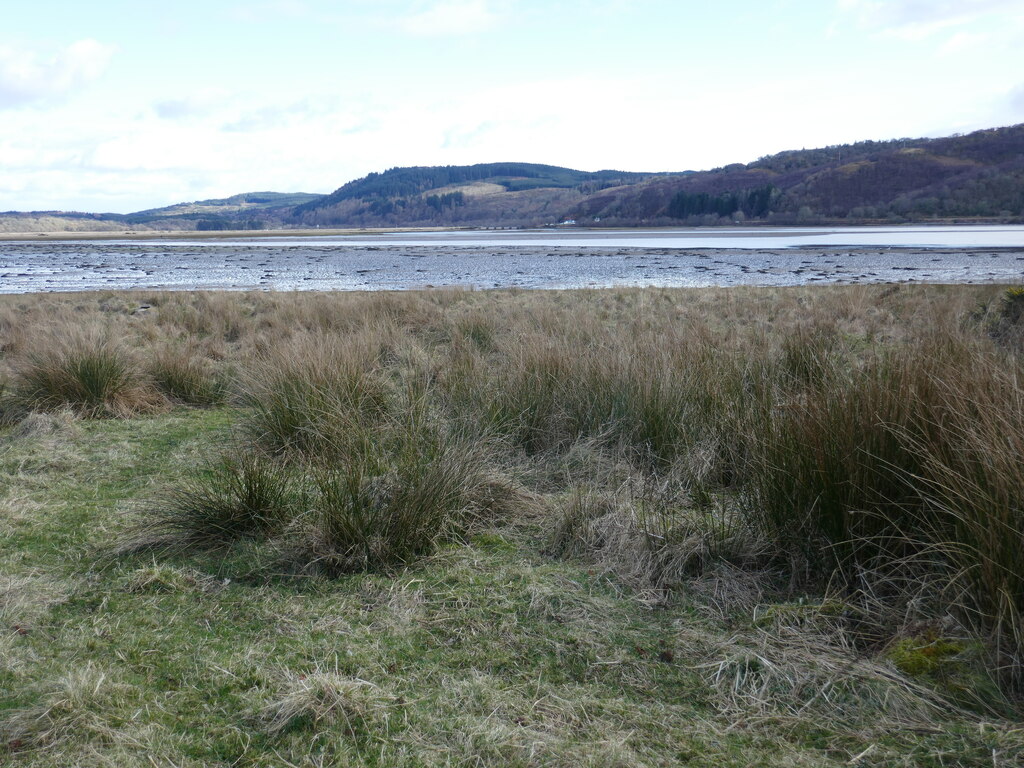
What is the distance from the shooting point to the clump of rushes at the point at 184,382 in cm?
814

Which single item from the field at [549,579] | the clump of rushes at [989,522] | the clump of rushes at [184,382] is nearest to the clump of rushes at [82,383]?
the clump of rushes at [184,382]

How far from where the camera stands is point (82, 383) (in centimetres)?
745

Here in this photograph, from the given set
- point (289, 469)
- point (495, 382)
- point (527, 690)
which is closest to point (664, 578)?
point (527, 690)

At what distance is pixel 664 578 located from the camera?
142 inches

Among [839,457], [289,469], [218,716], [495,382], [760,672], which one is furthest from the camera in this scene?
[495,382]

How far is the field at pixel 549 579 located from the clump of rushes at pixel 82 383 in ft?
4.09

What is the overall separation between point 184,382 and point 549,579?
19.6 feet

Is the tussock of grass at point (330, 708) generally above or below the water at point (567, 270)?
below

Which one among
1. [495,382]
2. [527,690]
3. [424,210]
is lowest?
[527,690]

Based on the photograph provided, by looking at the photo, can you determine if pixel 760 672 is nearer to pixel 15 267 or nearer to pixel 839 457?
pixel 839 457

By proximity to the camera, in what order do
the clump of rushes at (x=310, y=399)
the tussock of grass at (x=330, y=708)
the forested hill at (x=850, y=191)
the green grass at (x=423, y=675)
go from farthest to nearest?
the forested hill at (x=850, y=191) < the clump of rushes at (x=310, y=399) < the tussock of grass at (x=330, y=708) < the green grass at (x=423, y=675)

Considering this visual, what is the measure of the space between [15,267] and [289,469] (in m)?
42.5

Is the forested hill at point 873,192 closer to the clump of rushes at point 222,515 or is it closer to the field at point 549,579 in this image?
the field at point 549,579

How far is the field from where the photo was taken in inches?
100.0
